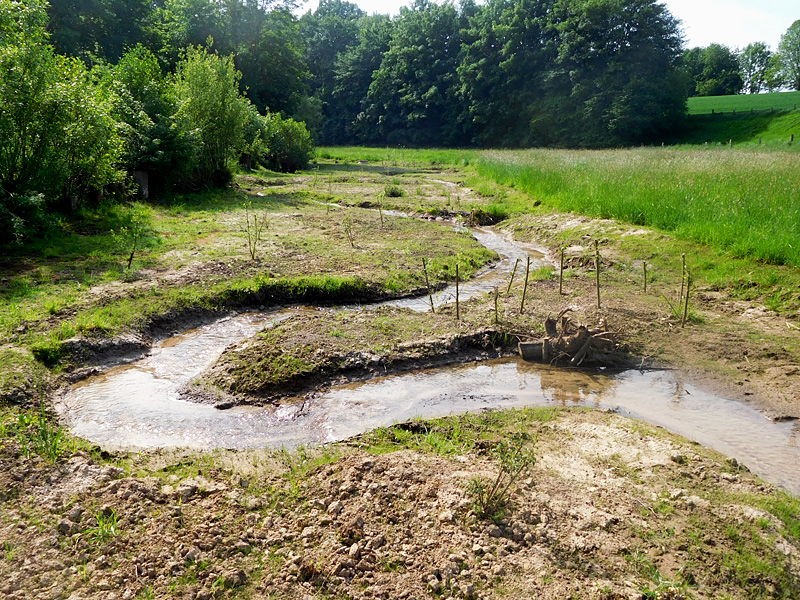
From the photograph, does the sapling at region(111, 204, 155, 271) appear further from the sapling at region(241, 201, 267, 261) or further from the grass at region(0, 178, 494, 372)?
the sapling at region(241, 201, 267, 261)

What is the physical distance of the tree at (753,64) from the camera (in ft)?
315

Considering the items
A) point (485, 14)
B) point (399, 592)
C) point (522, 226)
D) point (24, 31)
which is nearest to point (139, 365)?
point (399, 592)

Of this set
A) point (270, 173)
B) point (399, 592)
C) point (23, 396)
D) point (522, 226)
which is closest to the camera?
point (399, 592)

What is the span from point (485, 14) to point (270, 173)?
4388 cm

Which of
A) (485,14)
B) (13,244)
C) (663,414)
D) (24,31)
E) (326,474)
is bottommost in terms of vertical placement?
(663,414)

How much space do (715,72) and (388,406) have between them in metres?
97.0

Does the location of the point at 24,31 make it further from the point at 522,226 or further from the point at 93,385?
the point at 522,226

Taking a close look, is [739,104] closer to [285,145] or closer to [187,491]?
[285,145]

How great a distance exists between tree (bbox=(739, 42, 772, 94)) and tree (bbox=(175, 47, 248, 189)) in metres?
105

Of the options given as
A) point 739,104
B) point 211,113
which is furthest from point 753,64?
point 211,113

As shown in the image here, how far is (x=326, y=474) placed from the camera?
4.48m

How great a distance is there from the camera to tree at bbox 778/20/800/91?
246 feet

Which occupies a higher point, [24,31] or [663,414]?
[24,31]

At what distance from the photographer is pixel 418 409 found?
6.16 metres
